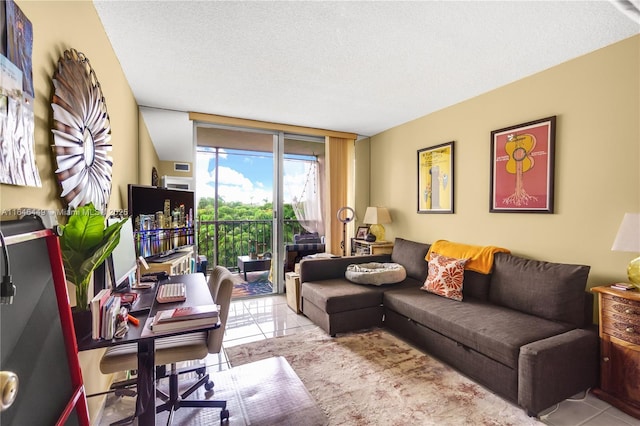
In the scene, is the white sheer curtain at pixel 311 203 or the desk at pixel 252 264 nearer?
the white sheer curtain at pixel 311 203

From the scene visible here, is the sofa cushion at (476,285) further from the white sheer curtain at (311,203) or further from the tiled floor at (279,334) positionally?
the white sheer curtain at (311,203)

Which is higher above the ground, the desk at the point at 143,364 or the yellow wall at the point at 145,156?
the yellow wall at the point at 145,156

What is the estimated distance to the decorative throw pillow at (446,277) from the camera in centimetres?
275

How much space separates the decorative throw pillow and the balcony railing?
10.3ft

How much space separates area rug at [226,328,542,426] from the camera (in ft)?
5.94

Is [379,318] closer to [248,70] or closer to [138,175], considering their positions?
[248,70]

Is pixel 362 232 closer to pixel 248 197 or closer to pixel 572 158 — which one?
pixel 248 197

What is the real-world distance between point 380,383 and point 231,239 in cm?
392

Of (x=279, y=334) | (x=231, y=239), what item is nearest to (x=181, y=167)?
(x=231, y=239)

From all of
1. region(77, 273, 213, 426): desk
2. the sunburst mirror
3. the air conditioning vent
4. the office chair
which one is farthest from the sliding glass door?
region(77, 273, 213, 426): desk

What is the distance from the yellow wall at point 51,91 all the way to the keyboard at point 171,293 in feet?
1.46

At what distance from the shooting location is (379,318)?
3.11m

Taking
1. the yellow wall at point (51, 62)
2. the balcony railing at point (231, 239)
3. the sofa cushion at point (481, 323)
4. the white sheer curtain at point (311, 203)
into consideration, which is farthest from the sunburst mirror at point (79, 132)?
the balcony railing at point (231, 239)

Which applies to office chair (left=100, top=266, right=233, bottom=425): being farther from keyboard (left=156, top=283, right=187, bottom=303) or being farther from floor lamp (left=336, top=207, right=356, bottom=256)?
floor lamp (left=336, top=207, right=356, bottom=256)
